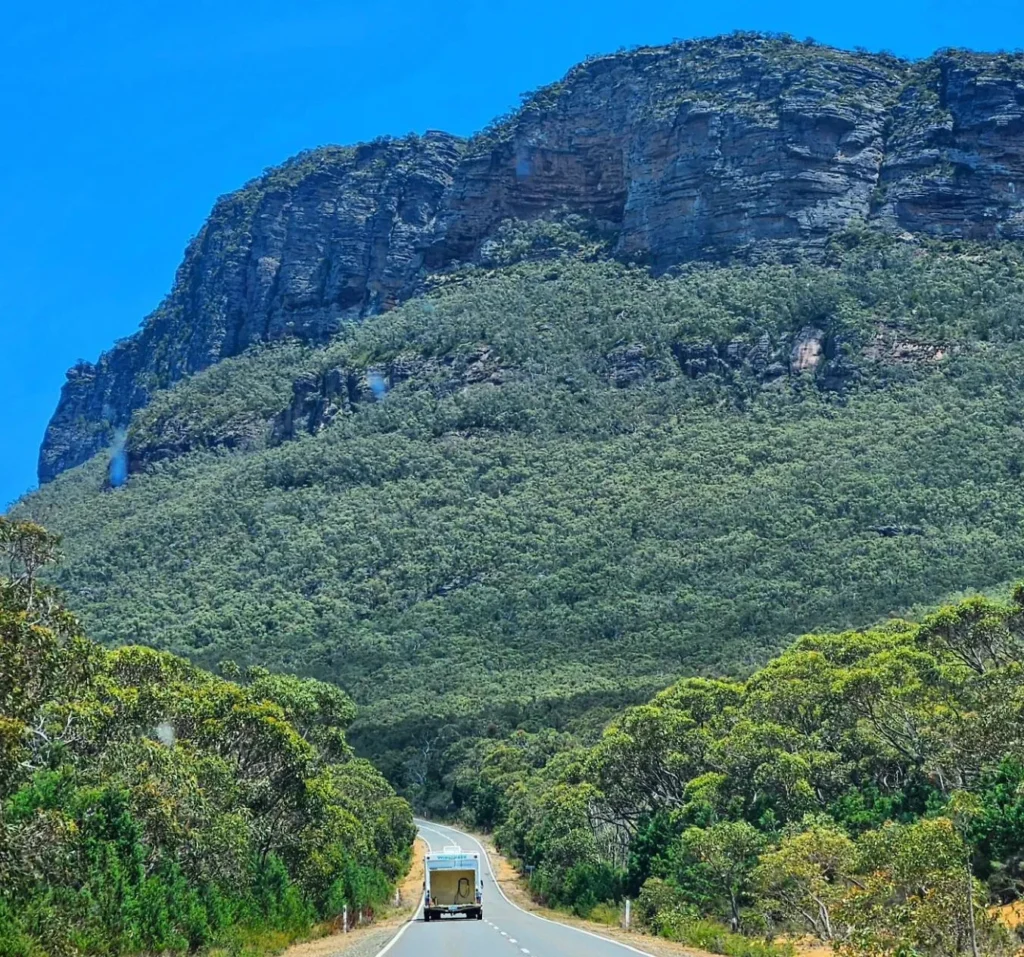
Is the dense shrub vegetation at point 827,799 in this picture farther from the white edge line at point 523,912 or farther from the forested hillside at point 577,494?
the forested hillside at point 577,494

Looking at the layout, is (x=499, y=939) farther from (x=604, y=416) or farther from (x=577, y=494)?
(x=604, y=416)

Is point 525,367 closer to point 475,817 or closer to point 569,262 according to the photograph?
point 569,262

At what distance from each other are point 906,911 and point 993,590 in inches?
2227

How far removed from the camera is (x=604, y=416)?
11900 centimetres

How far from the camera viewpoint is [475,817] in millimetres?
84750

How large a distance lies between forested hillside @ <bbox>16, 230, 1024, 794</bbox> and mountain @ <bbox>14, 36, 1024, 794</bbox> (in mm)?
345

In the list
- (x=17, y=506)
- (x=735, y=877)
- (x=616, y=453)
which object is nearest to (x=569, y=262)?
(x=616, y=453)

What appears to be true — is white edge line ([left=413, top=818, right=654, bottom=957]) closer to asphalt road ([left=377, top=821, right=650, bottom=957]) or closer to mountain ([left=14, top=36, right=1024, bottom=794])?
asphalt road ([left=377, top=821, right=650, bottom=957])

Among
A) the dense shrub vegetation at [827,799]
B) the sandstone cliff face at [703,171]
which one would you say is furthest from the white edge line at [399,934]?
the sandstone cliff face at [703,171]

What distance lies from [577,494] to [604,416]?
15.8m

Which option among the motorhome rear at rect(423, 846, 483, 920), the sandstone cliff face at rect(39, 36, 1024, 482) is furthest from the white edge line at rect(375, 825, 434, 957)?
the sandstone cliff face at rect(39, 36, 1024, 482)

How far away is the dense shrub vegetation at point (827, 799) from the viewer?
19781mm

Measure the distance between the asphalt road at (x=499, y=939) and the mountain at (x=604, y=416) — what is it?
34.1 meters

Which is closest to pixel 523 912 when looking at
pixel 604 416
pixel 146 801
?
pixel 146 801
